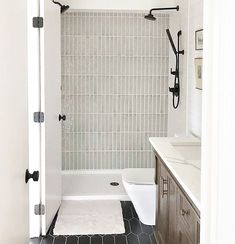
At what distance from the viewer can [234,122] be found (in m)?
0.74

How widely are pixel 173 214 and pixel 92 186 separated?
7.20ft

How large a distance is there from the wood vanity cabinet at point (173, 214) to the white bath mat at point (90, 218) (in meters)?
0.63

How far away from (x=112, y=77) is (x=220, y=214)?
382 centimetres

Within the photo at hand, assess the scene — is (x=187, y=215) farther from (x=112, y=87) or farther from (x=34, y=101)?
(x=112, y=87)

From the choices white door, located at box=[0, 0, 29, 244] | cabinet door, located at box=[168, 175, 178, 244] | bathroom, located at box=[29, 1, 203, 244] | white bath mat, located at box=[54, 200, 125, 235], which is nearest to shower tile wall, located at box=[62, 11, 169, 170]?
bathroom, located at box=[29, 1, 203, 244]

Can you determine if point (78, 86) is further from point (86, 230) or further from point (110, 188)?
point (86, 230)

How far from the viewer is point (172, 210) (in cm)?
212

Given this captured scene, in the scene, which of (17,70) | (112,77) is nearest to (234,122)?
(17,70)

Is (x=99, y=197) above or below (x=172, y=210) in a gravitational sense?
below

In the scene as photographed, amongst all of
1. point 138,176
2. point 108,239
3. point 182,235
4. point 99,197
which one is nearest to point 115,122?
point 99,197

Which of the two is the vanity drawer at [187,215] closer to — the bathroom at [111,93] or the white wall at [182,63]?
the white wall at [182,63]

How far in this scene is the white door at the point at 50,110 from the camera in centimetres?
291

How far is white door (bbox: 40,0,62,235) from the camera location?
9.54ft

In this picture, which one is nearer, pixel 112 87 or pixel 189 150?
pixel 189 150
